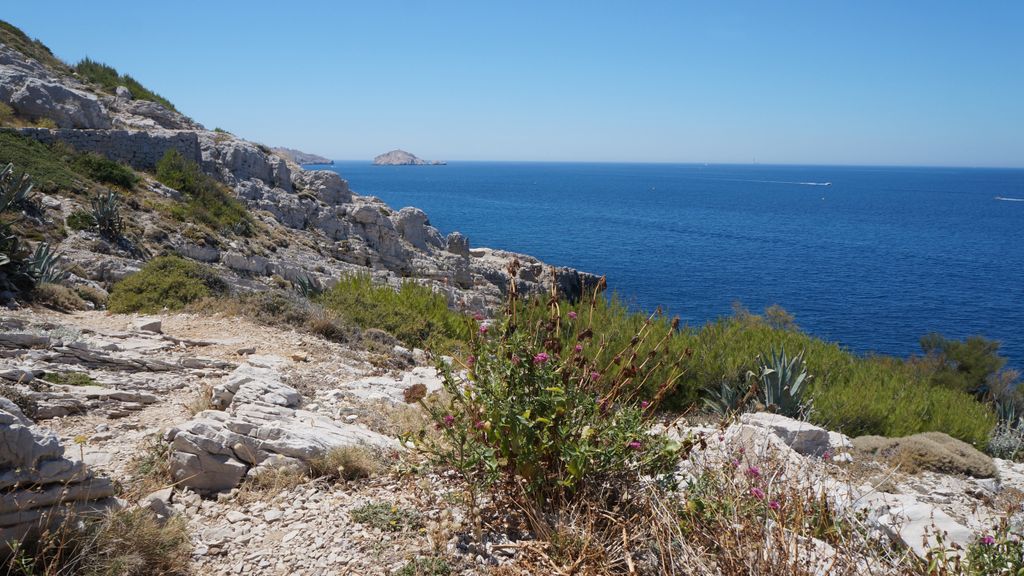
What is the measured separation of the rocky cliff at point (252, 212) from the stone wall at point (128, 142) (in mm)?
36

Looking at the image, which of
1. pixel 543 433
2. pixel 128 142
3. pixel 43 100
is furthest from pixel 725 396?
pixel 43 100

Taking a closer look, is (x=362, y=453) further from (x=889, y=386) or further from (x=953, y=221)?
(x=953, y=221)

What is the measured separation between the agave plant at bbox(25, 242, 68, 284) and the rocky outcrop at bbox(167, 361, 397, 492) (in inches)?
273

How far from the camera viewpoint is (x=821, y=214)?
328 feet

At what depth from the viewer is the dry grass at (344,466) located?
436cm

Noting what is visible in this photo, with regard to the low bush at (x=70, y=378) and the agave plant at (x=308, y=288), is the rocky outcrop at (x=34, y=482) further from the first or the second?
the agave plant at (x=308, y=288)

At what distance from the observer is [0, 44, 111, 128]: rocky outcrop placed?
2219 centimetres

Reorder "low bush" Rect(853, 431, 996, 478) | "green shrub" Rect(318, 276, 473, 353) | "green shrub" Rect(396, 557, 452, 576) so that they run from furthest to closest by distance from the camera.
→ "green shrub" Rect(318, 276, 473, 353) < "low bush" Rect(853, 431, 996, 478) < "green shrub" Rect(396, 557, 452, 576)

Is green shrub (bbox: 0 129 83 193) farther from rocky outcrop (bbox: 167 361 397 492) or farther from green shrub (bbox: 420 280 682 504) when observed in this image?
green shrub (bbox: 420 280 682 504)

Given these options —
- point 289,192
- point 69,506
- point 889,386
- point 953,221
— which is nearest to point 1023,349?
point 889,386

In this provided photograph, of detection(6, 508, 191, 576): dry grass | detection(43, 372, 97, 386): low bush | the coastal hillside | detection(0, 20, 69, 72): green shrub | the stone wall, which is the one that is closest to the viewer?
detection(6, 508, 191, 576): dry grass

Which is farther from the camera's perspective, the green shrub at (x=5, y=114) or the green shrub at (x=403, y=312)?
the green shrub at (x=5, y=114)

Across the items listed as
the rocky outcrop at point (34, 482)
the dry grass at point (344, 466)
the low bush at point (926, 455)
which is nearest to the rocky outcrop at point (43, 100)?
the dry grass at point (344, 466)

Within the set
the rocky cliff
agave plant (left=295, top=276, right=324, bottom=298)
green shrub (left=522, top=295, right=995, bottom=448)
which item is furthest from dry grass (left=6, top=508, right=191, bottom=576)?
agave plant (left=295, top=276, right=324, bottom=298)
